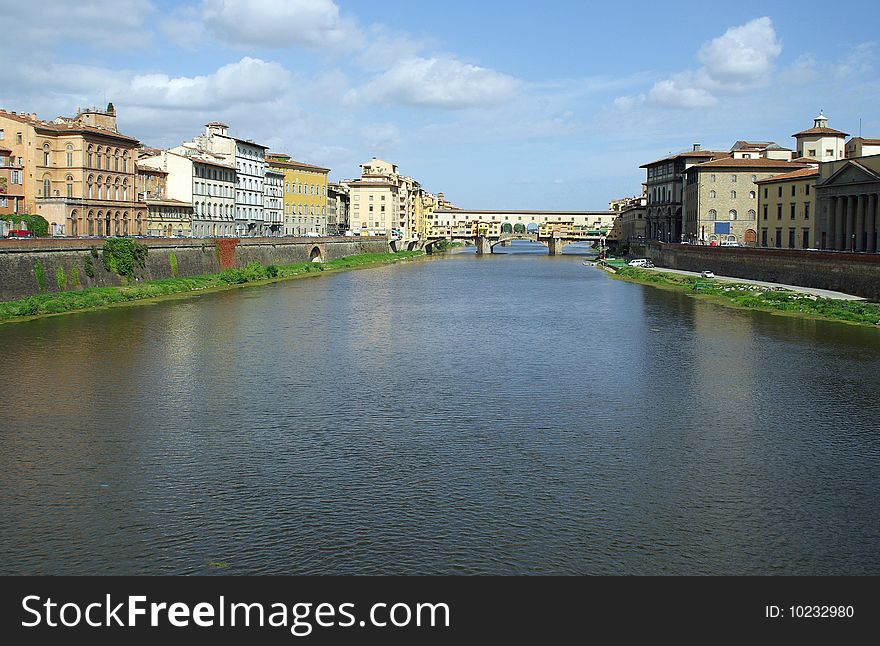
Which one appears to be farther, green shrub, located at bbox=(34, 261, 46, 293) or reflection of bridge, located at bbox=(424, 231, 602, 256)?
reflection of bridge, located at bbox=(424, 231, 602, 256)

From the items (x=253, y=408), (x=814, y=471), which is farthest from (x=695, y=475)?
(x=253, y=408)

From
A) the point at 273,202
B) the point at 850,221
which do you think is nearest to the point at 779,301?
the point at 850,221

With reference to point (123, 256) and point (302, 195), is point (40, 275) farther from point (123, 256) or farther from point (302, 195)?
point (302, 195)

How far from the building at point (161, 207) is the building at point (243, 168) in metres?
7.61

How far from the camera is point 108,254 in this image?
48312 mm

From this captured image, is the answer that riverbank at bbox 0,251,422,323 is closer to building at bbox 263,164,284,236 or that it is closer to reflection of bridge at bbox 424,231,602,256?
building at bbox 263,164,284,236

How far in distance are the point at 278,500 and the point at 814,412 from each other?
13.0 metres

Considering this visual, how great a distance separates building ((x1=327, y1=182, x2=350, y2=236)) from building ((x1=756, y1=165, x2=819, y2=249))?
61.9 meters

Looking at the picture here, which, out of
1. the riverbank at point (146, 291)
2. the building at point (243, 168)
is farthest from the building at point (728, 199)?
the building at point (243, 168)

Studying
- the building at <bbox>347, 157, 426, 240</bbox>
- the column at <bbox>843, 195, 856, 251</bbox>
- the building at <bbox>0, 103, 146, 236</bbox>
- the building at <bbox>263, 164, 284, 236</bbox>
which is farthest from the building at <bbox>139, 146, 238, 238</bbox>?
the column at <bbox>843, 195, 856, 251</bbox>

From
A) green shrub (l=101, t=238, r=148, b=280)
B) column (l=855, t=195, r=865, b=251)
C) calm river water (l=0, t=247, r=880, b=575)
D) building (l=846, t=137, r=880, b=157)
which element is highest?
building (l=846, t=137, r=880, b=157)

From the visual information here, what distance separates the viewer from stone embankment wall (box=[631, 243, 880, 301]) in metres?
44.7

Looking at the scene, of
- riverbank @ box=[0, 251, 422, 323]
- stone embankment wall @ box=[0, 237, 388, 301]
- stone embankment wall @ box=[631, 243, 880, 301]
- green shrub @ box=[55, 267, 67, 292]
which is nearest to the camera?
riverbank @ box=[0, 251, 422, 323]

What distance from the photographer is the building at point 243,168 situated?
288 ft
